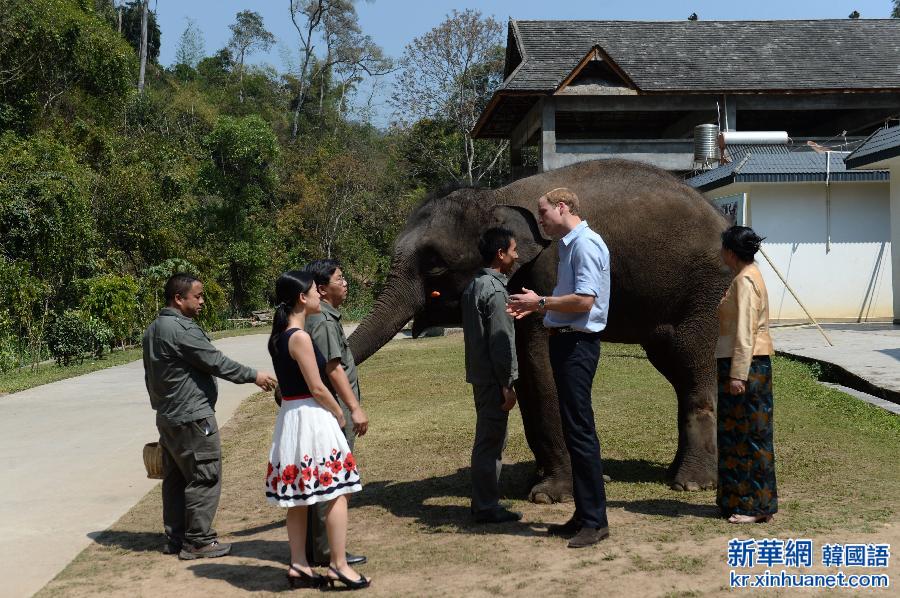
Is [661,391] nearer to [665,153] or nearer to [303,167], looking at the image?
[665,153]

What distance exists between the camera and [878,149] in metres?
15.9

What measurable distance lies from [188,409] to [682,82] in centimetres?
2245

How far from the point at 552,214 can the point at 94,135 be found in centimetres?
2719

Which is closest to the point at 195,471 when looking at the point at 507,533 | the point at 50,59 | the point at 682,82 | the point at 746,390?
the point at 507,533

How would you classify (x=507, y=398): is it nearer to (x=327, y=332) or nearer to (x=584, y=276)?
(x=584, y=276)

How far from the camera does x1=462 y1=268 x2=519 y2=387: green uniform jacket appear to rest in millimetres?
5773

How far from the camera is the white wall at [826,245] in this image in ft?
63.7

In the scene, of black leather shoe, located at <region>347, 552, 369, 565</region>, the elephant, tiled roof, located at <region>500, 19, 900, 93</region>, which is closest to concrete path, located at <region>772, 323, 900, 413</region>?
the elephant

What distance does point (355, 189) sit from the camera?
133ft

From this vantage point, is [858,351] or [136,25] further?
[136,25]

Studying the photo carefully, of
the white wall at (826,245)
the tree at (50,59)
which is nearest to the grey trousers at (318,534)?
the white wall at (826,245)

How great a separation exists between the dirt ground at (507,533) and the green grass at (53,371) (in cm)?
829

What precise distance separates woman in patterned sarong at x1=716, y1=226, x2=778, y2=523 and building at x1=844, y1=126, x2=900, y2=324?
11406mm

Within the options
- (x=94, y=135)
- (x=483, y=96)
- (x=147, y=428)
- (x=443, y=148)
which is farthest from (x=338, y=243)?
(x=147, y=428)
